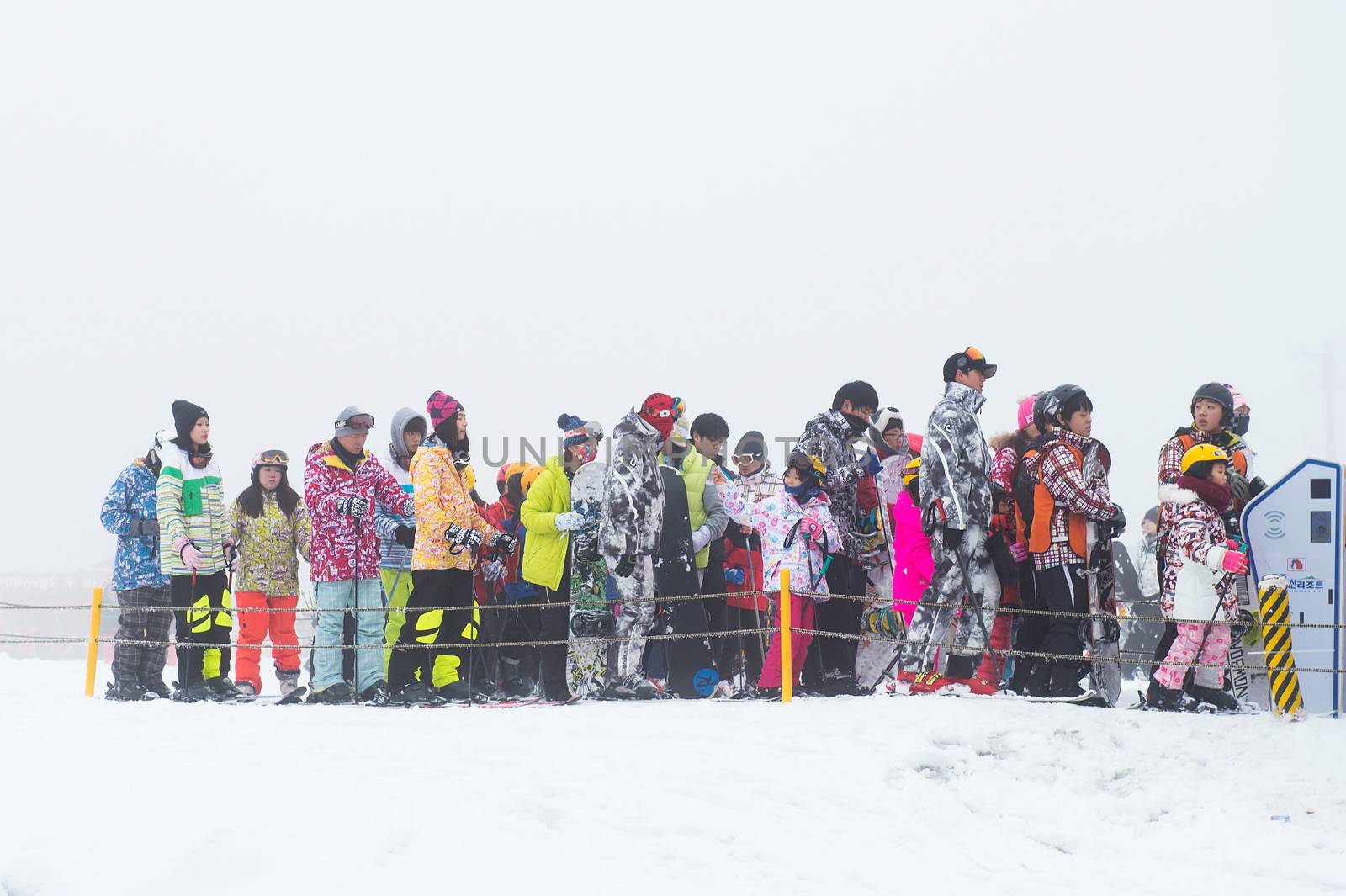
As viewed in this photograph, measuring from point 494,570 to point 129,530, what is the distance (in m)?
2.94

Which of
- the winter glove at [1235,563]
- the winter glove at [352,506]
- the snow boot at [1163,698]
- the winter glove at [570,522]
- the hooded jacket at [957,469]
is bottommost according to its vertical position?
the snow boot at [1163,698]

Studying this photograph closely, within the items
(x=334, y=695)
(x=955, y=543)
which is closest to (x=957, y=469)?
(x=955, y=543)

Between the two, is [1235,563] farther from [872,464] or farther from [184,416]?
[184,416]

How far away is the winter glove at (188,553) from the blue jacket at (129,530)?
65 centimetres

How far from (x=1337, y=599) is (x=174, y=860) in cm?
688

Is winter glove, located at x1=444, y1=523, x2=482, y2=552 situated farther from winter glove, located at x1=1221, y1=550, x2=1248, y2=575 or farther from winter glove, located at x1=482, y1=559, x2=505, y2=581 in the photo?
winter glove, located at x1=1221, y1=550, x2=1248, y2=575

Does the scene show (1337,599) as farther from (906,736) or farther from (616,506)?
(616,506)

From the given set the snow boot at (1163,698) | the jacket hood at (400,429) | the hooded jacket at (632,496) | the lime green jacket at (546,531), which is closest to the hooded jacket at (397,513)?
the jacket hood at (400,429)

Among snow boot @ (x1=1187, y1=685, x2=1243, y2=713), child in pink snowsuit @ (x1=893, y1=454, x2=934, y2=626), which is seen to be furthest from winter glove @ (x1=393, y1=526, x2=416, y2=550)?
snow boot @ (x1=1187, y1=685, x2=1243, y2=713)

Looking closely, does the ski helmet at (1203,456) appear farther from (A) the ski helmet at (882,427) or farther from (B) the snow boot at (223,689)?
(B) the snow boot at (223,689)

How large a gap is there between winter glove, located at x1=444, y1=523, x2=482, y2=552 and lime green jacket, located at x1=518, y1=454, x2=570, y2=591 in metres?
0.37

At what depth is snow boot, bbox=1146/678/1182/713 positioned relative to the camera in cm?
893

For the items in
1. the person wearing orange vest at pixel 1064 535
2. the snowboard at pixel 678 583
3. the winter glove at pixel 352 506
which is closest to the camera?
the person wearing orange vest at pixel 1064 535

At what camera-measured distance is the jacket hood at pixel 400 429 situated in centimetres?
1140
